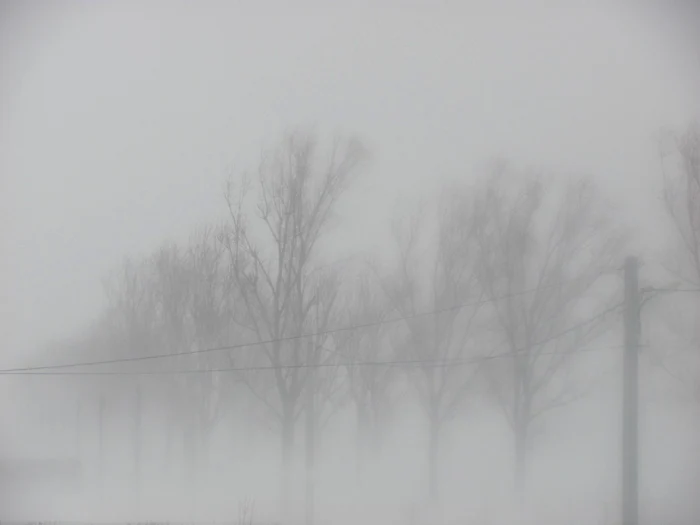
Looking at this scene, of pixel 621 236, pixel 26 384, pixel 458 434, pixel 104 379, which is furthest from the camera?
pixel 26 384

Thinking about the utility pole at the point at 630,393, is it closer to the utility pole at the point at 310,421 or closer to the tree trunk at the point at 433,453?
the utility pole at the point at 310,421

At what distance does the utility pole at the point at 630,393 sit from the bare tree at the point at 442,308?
7.42m

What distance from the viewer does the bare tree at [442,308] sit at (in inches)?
715

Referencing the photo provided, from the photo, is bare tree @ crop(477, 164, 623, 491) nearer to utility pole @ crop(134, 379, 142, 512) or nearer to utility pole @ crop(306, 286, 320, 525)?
utility pole @ crop(306, 286, 320, 525)

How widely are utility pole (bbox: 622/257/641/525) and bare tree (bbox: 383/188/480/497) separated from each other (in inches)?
292

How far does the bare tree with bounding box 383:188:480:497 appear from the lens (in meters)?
18.2

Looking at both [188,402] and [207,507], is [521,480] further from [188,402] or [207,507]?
[188,402]

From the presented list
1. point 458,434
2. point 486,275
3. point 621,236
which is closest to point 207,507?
point 458,434

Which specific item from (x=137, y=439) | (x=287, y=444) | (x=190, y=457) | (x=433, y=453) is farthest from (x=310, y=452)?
(x=137, y=439)

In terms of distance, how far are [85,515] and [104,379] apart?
1021cm

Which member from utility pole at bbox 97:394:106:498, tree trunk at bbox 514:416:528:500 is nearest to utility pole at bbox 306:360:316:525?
tree trunk at bbox 514:416:528:500

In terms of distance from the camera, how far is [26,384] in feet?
89.8

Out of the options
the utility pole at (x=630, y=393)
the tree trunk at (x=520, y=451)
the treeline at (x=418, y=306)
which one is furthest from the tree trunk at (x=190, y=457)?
the utility pole at (x=630, y=393)

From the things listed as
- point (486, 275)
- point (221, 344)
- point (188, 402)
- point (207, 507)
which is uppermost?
point (486, 275)
